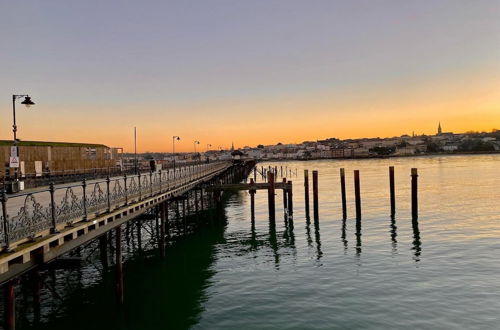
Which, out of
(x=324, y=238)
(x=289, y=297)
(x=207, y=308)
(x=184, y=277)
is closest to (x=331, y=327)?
(x=289, y=297)

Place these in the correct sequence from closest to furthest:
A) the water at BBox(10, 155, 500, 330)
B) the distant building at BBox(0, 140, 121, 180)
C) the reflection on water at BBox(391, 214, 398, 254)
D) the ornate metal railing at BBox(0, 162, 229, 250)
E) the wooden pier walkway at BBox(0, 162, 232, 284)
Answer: the wooden pier walkway at BBox(0, 162, 232, 284), the ornate metal railing at BBox(0, 162, 229, 250), the water at BBox(10, 155, 500, 330), the reflection on water at BBox(391, 214, 398, 254), the distant building at BBox(0, 140, 121, 180)

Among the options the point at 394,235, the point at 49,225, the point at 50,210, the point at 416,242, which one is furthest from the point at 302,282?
the point at 394,235

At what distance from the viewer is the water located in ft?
57.0

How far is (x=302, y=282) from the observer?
22.0 metres

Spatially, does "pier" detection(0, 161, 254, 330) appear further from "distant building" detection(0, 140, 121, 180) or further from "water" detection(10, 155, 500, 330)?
"distant building" detection(0, 140, 121, 180)

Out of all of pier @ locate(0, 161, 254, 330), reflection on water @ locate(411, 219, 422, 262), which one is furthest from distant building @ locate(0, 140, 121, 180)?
reflection on water @ locate(411, 219, 422, 262)

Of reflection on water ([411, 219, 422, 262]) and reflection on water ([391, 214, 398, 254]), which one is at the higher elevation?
reflection on water ([391, 214, 398, 254])

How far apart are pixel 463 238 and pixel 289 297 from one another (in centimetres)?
1712

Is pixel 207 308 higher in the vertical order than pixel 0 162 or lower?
lower

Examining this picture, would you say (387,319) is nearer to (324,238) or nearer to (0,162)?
(324,238)

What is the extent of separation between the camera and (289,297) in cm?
1986

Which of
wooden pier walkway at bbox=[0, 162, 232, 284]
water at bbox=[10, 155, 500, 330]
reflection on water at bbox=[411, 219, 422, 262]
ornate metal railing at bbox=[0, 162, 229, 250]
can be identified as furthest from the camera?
reflection on water at bbox=[411, 219, 422, 262]

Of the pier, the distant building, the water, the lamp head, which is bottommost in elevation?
the water

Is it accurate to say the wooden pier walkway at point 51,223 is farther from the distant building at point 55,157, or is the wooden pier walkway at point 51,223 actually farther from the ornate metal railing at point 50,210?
the distant building at point 55,157
